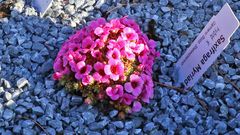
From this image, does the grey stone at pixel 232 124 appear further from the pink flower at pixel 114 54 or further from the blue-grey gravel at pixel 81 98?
the pink flower at pixel 114 54

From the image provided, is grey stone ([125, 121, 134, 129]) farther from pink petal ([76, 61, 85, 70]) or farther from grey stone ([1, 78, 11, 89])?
grey stone ([1, 78, 11, 89])

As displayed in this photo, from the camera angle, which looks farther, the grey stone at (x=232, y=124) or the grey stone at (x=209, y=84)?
the grey stone at (x=209, y=84)

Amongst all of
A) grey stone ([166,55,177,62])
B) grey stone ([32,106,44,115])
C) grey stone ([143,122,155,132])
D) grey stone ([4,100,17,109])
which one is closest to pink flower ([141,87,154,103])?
grey stone ([143,122,155,132])

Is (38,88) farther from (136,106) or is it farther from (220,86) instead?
(220,86)

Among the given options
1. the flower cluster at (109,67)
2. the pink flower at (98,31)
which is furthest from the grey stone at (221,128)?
the pink flower at (98,31)

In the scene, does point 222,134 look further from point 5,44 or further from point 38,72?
point 5,44
